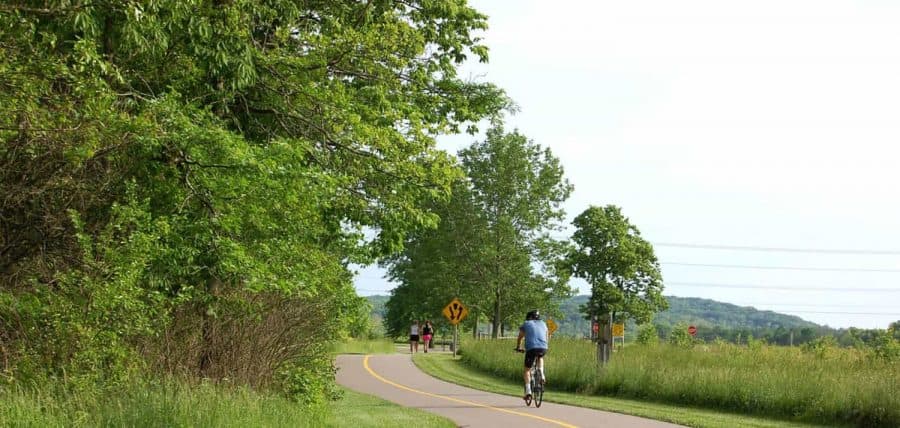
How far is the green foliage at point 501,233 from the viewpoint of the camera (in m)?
60.1

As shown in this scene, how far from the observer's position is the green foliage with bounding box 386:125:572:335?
197ft

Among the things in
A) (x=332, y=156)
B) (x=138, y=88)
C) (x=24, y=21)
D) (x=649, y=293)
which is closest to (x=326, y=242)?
(x=332, y=156)

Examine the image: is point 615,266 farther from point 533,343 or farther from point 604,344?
point 533,343

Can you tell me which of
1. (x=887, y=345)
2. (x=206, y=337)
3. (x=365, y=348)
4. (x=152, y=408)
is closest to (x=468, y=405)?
(x=206, y=337)

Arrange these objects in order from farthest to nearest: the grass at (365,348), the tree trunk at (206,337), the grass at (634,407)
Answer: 1. the grass at (365,348)
2. the grass at (634,407)
3. the tree trunk at (206,337)

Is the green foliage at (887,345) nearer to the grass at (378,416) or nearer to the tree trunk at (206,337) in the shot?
the grass at (378,416)

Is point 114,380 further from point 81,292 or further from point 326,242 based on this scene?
point 326,242

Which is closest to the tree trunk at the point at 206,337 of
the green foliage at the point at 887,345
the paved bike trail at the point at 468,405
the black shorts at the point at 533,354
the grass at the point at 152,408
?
the grass at the point at 152,408

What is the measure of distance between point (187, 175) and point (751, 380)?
1519 centimetres

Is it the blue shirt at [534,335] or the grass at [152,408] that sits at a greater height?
the blue shirt at [534,335]

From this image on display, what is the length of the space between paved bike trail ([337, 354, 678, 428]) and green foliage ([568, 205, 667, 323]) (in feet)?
29.3

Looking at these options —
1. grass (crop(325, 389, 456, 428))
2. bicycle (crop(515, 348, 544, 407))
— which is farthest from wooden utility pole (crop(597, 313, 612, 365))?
grass (crop(325, 389, 456, 428))

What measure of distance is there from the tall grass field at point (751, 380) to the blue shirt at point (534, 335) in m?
5.15

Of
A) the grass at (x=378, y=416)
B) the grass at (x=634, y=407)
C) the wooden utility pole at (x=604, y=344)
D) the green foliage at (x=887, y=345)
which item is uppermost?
the green foliage at (x=887, y=345)
